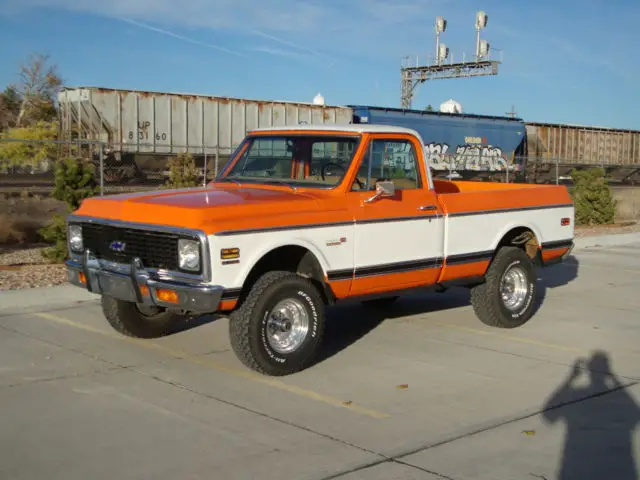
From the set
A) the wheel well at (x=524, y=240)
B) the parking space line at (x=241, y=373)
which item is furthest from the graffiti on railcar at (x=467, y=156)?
the parking space line at (x=241, y=373)

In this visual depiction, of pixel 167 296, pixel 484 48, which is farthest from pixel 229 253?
pixel 484 48

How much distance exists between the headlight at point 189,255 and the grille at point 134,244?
5cm

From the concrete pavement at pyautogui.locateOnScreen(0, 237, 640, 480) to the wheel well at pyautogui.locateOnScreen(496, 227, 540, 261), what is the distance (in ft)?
2.61

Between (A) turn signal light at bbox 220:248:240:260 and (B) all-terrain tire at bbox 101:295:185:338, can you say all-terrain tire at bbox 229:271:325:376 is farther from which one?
(B) all-terrain tire at bbox 101:295:185:338

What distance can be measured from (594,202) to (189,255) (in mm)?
18190

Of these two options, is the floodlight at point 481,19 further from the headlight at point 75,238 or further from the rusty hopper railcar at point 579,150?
the headlight at point 75,238

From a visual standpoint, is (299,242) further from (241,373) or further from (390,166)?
Result: (390,166)

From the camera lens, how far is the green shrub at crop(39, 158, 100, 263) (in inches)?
476

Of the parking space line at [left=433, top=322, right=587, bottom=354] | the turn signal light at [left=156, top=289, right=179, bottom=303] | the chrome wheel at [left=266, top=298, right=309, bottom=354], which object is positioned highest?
the turn signal light at [left=156, top=289, right=179, bottom=303]

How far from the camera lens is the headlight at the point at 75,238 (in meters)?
6.98

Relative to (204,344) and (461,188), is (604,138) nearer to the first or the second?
(461,188)

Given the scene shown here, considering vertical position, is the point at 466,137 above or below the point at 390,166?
above

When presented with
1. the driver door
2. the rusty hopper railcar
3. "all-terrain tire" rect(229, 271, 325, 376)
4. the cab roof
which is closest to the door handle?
the driver door

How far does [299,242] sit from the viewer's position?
6.44m
